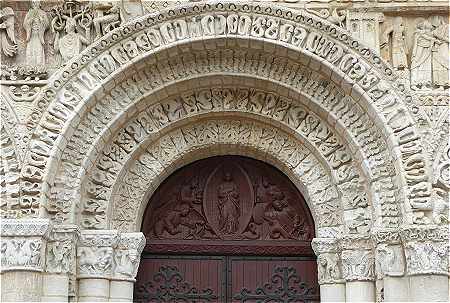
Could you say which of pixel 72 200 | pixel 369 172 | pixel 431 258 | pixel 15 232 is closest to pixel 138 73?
pixel 72 200

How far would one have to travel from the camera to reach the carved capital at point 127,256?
865 centimetres

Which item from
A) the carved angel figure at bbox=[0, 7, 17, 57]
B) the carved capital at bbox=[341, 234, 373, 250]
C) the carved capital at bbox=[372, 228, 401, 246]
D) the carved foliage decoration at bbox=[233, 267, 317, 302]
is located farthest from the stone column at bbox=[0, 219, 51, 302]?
the carved capital at bbox=[372, 228, 401, 246]

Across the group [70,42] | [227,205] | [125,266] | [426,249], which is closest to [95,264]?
[125,266]

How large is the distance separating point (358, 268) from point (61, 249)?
9.91 ft

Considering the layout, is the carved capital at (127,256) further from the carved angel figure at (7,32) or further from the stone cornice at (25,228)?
the carved angel figure at (7,32)

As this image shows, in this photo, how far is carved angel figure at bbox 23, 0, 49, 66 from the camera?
864cm

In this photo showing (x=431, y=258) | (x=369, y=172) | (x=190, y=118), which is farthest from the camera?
(x=190, y=118)

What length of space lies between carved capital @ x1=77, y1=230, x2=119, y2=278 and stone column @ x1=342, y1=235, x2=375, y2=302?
2427mm

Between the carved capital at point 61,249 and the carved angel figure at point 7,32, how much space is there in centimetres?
195

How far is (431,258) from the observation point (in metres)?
7.98

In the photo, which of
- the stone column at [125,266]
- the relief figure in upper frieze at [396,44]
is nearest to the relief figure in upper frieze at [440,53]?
the relief figure in upper frieze at [396,44]

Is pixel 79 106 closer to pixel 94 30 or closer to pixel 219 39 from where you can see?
pixel 94 30

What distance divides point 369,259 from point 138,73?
3.09 meters

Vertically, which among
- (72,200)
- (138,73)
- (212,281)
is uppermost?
(138,73)
